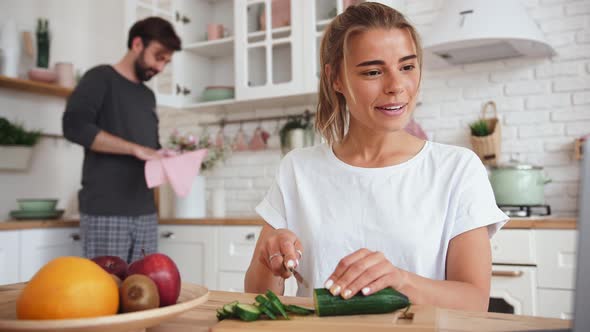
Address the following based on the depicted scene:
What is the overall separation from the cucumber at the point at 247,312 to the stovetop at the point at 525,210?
6.62ft

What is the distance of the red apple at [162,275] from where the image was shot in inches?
30.5

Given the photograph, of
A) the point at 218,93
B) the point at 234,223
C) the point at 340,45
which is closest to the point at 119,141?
the point at 234,223

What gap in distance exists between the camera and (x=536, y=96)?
9.33ft

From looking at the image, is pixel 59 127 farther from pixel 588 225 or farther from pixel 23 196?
pixel 588 225

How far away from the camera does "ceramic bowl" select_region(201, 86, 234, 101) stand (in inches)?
137

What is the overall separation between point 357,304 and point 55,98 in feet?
11.4

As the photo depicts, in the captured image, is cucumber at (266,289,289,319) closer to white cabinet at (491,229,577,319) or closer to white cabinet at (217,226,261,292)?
white cabinet at (491,229,577,319)

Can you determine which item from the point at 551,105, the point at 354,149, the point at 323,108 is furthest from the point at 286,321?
the point at 551,105

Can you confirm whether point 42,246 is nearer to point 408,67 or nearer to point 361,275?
point 408,67

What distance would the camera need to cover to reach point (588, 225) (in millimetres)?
478

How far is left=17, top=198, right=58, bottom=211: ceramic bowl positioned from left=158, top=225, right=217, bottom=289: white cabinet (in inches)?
24.6

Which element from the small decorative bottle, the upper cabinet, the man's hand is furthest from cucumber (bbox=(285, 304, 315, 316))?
the small decorative bottle

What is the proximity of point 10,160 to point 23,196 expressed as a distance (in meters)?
0.30

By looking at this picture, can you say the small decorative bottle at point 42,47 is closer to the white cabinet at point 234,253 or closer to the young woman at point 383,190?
the white cabinet at point 234,253
